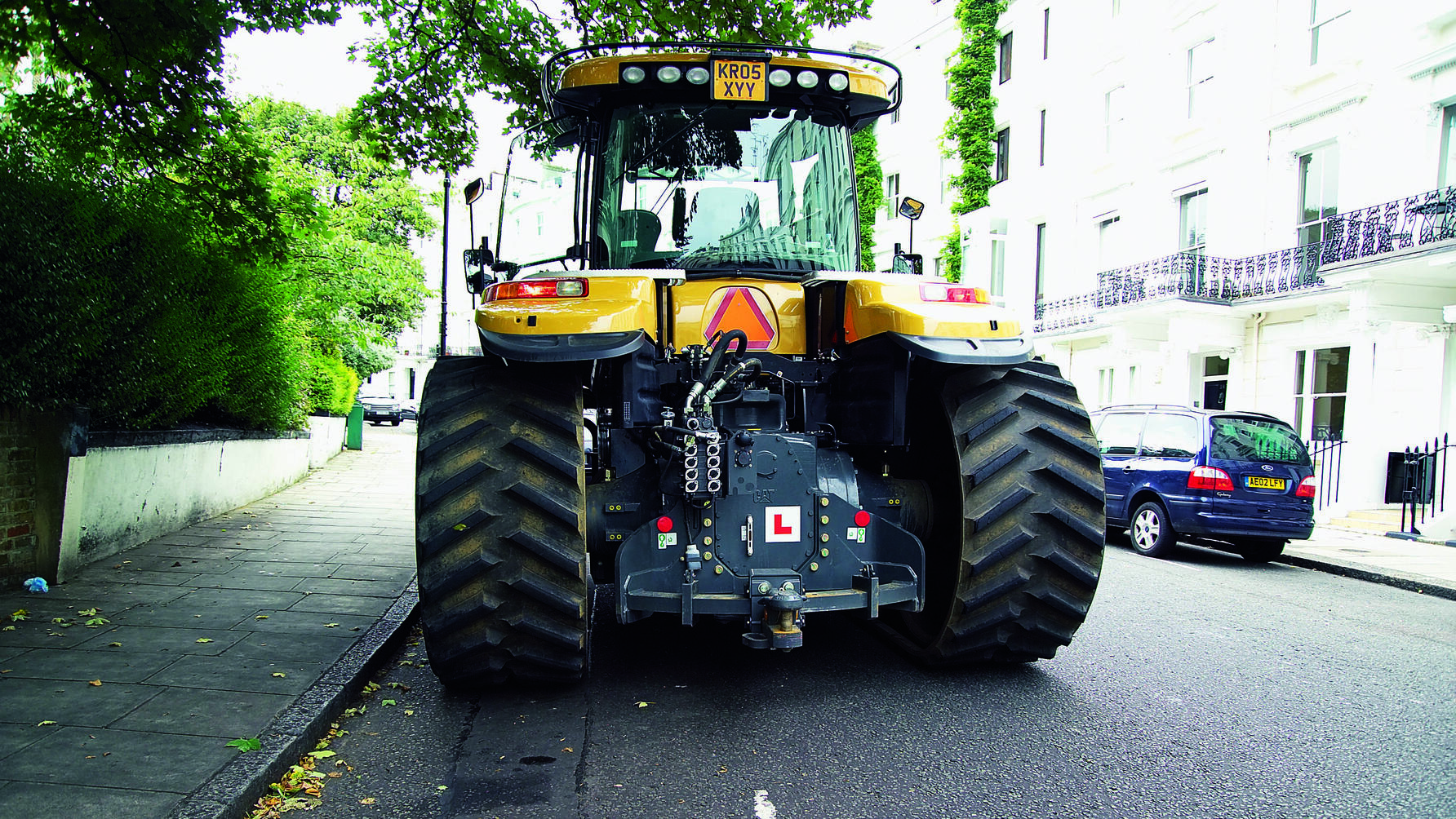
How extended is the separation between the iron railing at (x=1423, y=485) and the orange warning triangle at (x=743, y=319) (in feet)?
38.8

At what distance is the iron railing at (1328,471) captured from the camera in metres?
14.6

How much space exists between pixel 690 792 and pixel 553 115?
359 centimetres

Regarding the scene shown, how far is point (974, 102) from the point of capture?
1036 inches

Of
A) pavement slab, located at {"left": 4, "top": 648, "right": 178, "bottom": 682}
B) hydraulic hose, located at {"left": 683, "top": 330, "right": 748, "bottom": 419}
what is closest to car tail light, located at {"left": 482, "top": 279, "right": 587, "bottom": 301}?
→ hydraulic hose, located at {"left": 683, "top": 330, "right": 748, "bottom": 419}

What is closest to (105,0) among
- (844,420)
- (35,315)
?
(35,315)

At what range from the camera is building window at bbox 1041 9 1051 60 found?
2419cm

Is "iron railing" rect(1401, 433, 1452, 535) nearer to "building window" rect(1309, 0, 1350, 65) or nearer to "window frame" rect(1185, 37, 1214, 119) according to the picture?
"building window" rect(1309, 0, 1350, 65)

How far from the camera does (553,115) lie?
16.7 feet

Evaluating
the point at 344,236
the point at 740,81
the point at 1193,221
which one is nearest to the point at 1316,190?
the point at 1193,221

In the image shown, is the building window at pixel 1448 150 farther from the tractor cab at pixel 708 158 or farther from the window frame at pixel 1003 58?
the tractor cab at pixel 708 158

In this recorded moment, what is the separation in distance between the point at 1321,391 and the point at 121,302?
18.3 meters

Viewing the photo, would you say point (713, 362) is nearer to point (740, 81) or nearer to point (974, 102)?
point (740, 81)

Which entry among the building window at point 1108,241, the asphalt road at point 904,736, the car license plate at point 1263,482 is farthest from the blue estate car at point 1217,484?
the building window at point 1108,241

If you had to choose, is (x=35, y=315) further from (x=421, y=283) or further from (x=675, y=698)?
(x=421, y=283)
